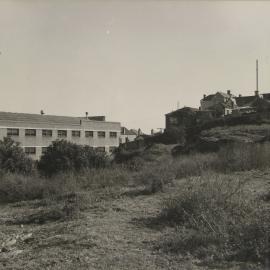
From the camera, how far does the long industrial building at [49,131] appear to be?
48875 mm

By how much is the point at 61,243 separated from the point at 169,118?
63274mm

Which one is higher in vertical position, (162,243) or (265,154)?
(265,154)

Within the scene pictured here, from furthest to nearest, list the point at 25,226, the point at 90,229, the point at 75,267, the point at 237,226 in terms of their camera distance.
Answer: the point at 25,226 → the point at 90,229 → the point at 237,226 → the point at 75,267

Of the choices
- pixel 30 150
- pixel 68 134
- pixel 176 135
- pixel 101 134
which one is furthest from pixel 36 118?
pixel 176 135

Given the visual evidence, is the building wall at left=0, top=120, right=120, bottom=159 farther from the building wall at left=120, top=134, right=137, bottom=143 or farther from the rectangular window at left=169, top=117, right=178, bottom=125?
the building wall at left=120, top=134, right=137, bottom=143

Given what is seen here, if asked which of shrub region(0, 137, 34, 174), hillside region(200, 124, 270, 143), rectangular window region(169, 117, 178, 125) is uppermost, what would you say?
rectangular window region(169, 117, 178, 125)

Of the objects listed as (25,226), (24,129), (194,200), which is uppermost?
(24,129)

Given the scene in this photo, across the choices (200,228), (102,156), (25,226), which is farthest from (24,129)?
(200,228)

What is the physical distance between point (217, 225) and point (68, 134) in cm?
5017

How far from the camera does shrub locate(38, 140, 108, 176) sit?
92.1 ft

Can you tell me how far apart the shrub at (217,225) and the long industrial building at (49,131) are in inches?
1587

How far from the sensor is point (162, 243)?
22.7 ft

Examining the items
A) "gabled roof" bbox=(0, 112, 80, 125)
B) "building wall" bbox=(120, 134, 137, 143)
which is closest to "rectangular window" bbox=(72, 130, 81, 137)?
"gabled roof" bbox=(0, 112, 80, 125)

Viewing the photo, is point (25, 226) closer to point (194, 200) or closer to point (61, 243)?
point (61, 243)
